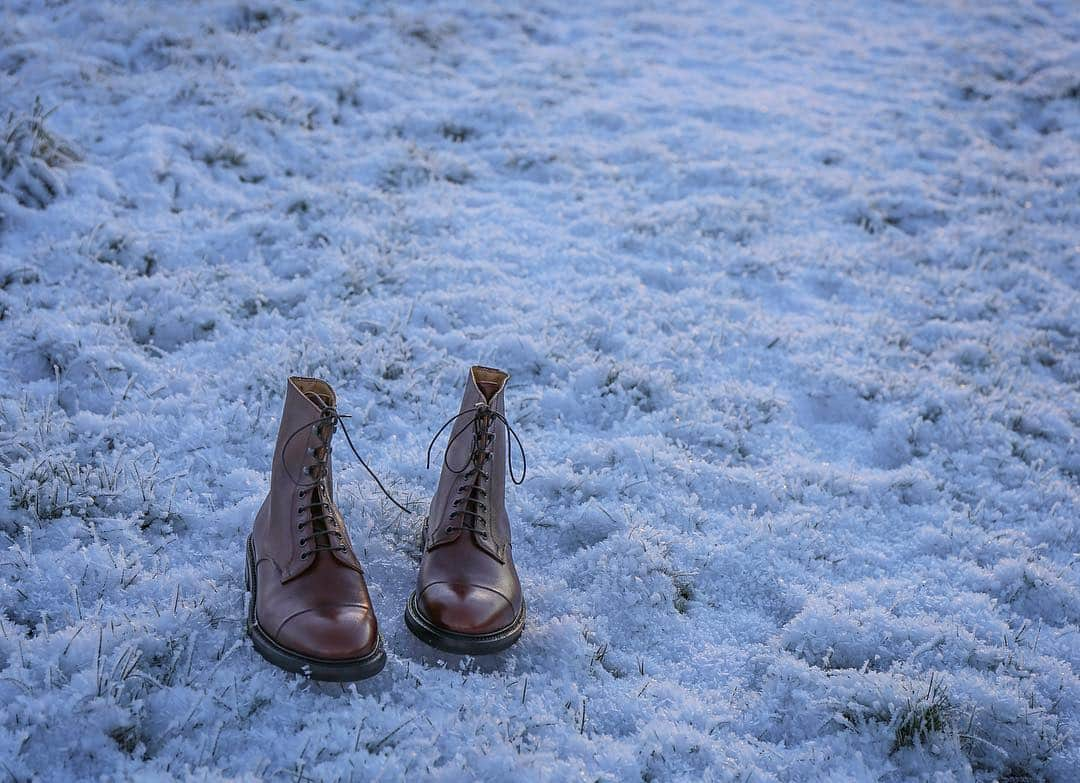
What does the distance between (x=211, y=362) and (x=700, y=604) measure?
3139 millimetres

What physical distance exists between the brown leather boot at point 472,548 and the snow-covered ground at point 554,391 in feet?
0.55

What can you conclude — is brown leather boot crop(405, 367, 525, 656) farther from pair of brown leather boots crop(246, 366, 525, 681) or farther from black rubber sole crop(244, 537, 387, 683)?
black rubber sole crop(244, 537, 387, 683)

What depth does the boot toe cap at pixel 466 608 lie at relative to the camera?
9.02 feet

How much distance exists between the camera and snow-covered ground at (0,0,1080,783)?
2.66 meters

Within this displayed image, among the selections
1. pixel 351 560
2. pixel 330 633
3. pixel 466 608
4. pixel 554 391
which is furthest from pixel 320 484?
pixel 554 391

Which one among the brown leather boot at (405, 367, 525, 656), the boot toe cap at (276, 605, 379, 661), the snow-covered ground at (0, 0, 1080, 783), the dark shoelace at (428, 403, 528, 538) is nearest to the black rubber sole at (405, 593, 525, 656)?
the brown leather boot at (405, 367, 525, 656)

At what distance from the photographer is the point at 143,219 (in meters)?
5.41

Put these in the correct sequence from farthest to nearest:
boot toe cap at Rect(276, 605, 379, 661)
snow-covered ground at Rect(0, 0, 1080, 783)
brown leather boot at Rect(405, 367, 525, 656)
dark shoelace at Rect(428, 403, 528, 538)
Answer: dark shoelace at Rect(428, 403, 528, 538) → brown leather boot at Rect(405, 367, 525, 656) → snow-covered ground at Rect(0, 0, 1080, 783) → boot toe cap at Rect(276, 605, 379, 661)

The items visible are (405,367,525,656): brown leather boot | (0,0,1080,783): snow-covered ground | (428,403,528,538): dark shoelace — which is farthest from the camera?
(428,403,528,538): dark shoelace

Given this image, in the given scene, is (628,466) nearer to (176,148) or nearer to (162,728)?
(162,728)

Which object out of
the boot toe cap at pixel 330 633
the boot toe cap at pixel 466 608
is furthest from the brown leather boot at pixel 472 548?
the boot toe cap at pixel 330 633

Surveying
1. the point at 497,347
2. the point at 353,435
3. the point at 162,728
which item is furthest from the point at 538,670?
the point at 497,347

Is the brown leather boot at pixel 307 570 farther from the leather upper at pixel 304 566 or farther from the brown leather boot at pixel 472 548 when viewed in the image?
the brown leather boot at pixel 472 548

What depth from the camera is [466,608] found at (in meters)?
2.76
